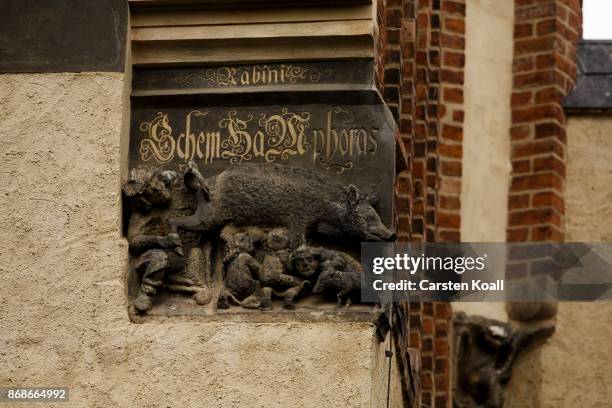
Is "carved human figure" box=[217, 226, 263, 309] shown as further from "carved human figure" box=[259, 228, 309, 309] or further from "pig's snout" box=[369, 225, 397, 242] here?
"pig's snout" box=[369, 225, 397, 242]

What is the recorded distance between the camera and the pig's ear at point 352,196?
25.1 feet

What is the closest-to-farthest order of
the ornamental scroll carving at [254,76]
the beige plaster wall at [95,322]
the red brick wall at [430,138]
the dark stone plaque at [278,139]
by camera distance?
the beige plaster wall at [95,322] → the dark stone plaque at [278,139] → the ornamental scroll carving at [254,76] → the red brick wall at [430,138]

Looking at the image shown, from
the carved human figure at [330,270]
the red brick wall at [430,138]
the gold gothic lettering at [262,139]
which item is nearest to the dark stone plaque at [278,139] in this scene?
the gold gothic lettering at [262,139]

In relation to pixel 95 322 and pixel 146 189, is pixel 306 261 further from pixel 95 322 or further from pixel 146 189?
pixel 95 322

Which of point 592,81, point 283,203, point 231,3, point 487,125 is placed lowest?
point 283,203

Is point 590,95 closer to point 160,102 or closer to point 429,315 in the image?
point 429,315

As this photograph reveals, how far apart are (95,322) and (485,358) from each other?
5.19 m

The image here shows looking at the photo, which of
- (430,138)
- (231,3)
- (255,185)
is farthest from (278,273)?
(430,138)

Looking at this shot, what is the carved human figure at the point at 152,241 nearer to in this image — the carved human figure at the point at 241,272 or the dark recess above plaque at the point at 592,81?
the carved human figure at the point at 241,272

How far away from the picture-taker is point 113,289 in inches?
298

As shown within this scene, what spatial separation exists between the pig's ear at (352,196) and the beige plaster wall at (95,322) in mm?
478

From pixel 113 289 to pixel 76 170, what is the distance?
0.47 meters

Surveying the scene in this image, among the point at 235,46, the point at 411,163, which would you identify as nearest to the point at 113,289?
the point at 235,46

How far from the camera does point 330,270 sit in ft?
24.7
